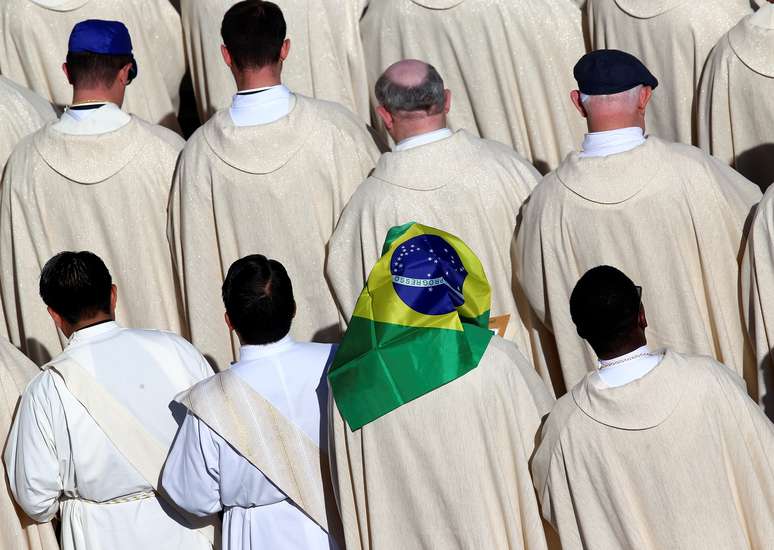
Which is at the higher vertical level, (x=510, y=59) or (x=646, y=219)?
(x=510, y=59)

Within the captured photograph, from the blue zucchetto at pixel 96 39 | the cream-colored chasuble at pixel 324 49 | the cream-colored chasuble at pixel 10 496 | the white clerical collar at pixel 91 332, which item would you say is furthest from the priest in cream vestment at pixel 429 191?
the cream-colored chasuble at pixel 324 49

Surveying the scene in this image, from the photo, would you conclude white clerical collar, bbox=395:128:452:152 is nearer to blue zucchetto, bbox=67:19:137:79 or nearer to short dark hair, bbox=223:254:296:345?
short dark hair, bbox=223:254:296:345

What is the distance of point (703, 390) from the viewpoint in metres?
5.98

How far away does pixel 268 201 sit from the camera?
782 cm

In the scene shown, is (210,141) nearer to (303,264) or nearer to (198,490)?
(303,264)

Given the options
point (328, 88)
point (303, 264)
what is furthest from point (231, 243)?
point (328, 88)

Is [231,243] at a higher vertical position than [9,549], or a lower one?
higher

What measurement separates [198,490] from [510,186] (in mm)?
1807

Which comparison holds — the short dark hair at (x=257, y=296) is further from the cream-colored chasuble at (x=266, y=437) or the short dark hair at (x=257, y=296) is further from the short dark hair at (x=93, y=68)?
the short dark hair at (x=93, y=68)

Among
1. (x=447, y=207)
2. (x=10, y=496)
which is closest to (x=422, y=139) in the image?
(x=447, y=207)

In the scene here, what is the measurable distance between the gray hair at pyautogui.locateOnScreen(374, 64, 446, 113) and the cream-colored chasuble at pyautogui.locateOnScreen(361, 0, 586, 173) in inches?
65.1

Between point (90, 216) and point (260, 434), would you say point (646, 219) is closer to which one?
point (260, 434)

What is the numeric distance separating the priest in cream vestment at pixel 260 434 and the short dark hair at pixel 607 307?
→ 3.41 feet

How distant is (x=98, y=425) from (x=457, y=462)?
1.29 m
